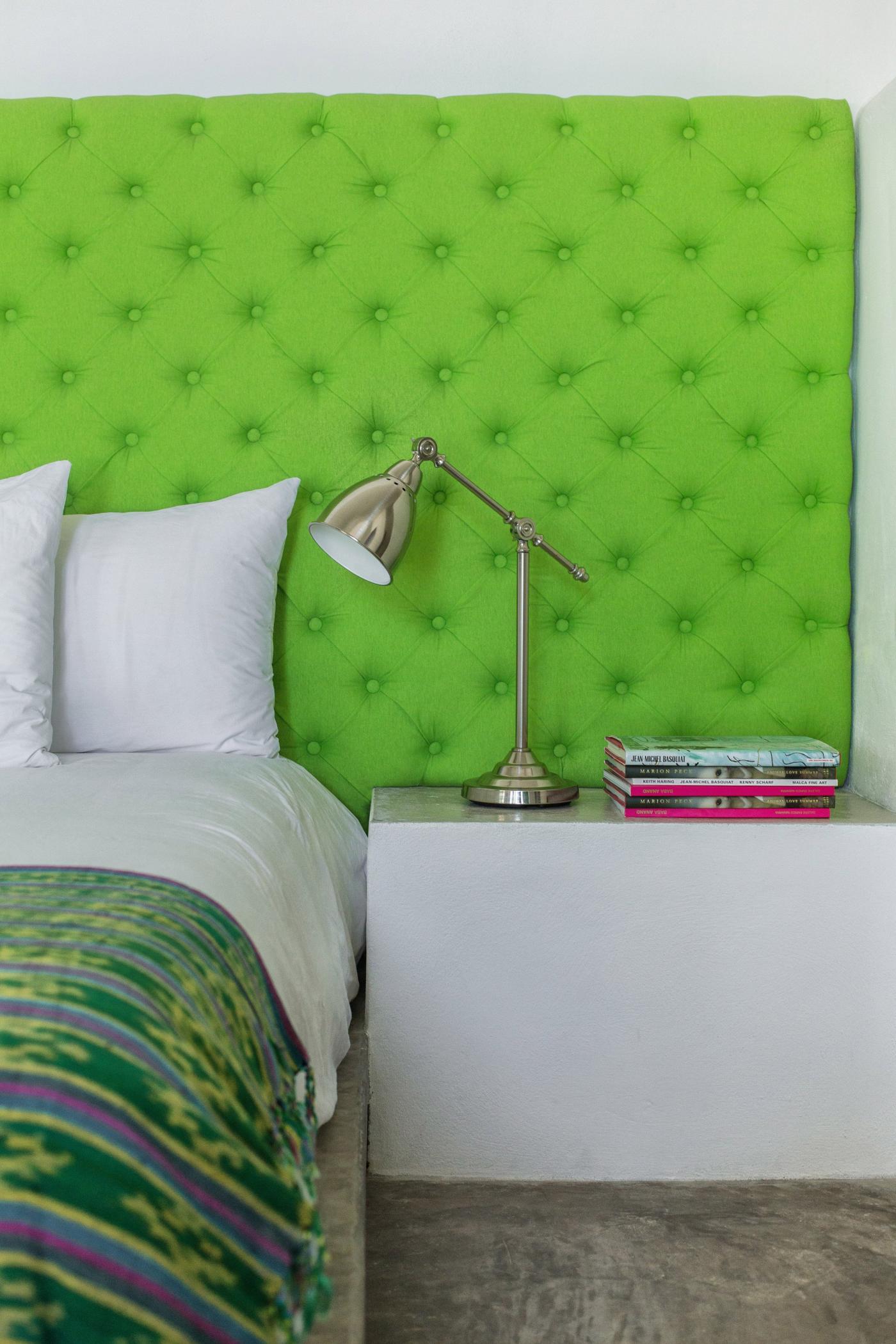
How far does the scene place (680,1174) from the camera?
58.7 inches

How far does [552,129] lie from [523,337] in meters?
0.34

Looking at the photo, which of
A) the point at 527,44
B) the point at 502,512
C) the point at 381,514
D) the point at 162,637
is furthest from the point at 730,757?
the point at 527,44

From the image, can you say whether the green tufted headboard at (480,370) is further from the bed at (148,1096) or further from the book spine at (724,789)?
the bed at (148,1096)

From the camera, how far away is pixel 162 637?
161cm

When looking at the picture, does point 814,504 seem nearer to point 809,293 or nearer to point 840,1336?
point 809,293

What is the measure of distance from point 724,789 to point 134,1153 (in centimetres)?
105

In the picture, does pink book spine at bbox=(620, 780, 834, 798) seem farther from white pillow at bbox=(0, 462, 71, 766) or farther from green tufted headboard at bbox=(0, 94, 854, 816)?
white pillow at bbox=(0, 462, 71, 766)

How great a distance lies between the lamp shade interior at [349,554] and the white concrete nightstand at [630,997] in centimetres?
38

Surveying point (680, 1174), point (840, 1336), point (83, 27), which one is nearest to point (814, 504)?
point (680, 1174)

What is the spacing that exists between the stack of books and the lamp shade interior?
0.45 metres

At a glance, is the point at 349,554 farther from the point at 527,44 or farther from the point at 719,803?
the point at 527,44

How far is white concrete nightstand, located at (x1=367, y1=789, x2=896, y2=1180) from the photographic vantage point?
1459 mm

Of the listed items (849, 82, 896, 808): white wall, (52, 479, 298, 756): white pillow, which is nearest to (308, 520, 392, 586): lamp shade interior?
(52, 479, 298, 756): white pillow

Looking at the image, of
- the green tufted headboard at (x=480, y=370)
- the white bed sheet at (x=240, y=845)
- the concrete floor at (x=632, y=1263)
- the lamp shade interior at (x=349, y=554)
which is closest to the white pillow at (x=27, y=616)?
the white bed sheet at (x=240, y=845)
